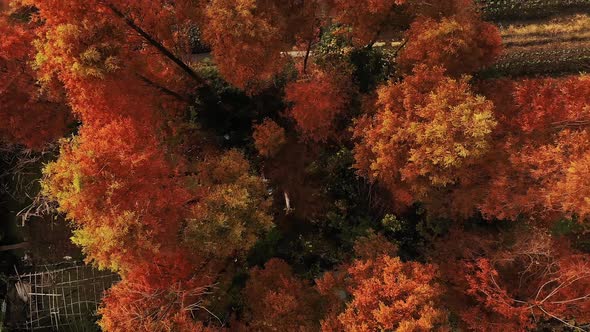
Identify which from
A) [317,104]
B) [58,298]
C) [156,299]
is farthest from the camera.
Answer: [58,298]

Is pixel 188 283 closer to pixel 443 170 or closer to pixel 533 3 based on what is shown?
pixel 443 170

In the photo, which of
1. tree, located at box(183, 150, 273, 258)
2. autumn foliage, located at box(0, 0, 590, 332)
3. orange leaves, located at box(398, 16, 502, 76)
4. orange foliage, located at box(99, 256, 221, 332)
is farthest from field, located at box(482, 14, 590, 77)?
orange foliage, located at box(99, 256, 221, 332)

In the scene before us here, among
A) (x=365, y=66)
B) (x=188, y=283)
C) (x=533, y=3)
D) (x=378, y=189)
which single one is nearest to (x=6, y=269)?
(x=188, y=283)

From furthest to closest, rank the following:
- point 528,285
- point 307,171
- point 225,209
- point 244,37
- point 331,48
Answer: point 331,48, point 307,171, point 528,285, point 244,37, point 225,209

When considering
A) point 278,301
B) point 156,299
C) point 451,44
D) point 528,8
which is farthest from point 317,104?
point 528,8

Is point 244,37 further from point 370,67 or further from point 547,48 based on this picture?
point 547,48

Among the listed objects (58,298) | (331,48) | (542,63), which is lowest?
(58,298)

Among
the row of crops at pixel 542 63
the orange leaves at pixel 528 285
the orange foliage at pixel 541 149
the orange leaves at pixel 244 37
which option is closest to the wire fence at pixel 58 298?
the orange leaves at pixel 244 37
